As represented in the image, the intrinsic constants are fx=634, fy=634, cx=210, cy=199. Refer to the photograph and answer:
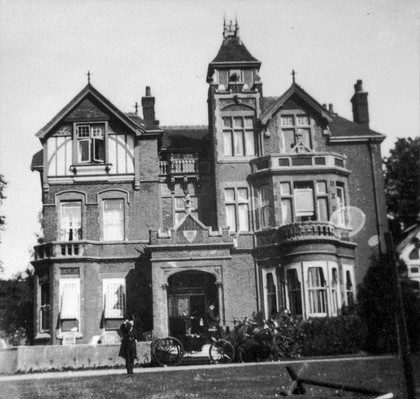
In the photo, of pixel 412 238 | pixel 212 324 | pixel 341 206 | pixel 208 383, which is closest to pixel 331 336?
pixel 212 324

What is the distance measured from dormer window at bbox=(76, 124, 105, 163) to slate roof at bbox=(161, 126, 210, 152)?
308 cm

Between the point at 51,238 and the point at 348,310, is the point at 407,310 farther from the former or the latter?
the point at 51,238

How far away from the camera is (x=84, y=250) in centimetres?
2830

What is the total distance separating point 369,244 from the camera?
30.1m

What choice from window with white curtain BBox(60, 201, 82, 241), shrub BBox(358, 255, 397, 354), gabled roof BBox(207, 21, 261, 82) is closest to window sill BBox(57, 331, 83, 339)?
window with white curtain BBox(60, 201, 82, 241)

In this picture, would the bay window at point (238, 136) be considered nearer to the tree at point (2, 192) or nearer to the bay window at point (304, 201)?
the bay window at point (304, 201)

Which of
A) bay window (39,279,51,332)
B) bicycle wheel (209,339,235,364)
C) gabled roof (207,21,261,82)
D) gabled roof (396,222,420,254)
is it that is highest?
gabled roof (207,21,261,82)

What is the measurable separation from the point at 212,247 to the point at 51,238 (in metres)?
7.50

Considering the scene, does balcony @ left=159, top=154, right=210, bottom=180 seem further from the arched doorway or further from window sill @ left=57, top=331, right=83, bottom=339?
window sill @ left=57, top=331, right=83, bottom=339

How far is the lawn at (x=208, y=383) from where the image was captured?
42.8 feet

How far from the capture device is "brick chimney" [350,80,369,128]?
3314cm

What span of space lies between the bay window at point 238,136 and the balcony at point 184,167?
4.73 feet

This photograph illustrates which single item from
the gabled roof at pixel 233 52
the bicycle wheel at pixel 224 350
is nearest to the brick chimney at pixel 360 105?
the gabled roof at pixel 233 52

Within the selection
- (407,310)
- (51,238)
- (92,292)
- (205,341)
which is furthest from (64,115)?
(407,310)
